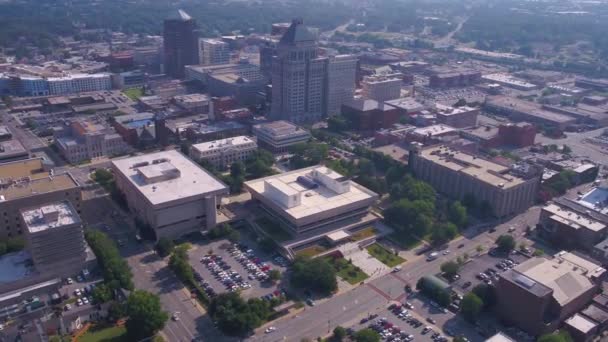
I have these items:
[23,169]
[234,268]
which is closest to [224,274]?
[234,268]

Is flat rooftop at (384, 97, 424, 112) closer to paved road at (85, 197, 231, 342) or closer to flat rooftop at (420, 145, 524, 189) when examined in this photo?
flat rooftop at (420, 145, 524, 189)

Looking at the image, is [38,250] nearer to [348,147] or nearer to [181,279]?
[181,279]

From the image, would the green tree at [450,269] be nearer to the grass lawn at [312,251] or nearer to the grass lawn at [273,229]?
the grass lawn at [312,251]

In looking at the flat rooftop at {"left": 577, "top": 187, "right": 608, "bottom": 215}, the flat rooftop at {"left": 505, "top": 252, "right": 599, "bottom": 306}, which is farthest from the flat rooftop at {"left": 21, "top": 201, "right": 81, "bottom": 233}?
the flat rooftop at {"left": 577, "top": 187, "right": 608, "bottom": 215}

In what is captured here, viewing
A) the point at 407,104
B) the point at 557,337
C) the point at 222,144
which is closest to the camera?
the point at 557,337

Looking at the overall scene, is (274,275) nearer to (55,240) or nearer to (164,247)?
(164,247)

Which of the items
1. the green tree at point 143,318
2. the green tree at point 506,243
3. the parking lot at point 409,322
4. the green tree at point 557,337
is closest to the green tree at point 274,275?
the parking lot at point 409,322
